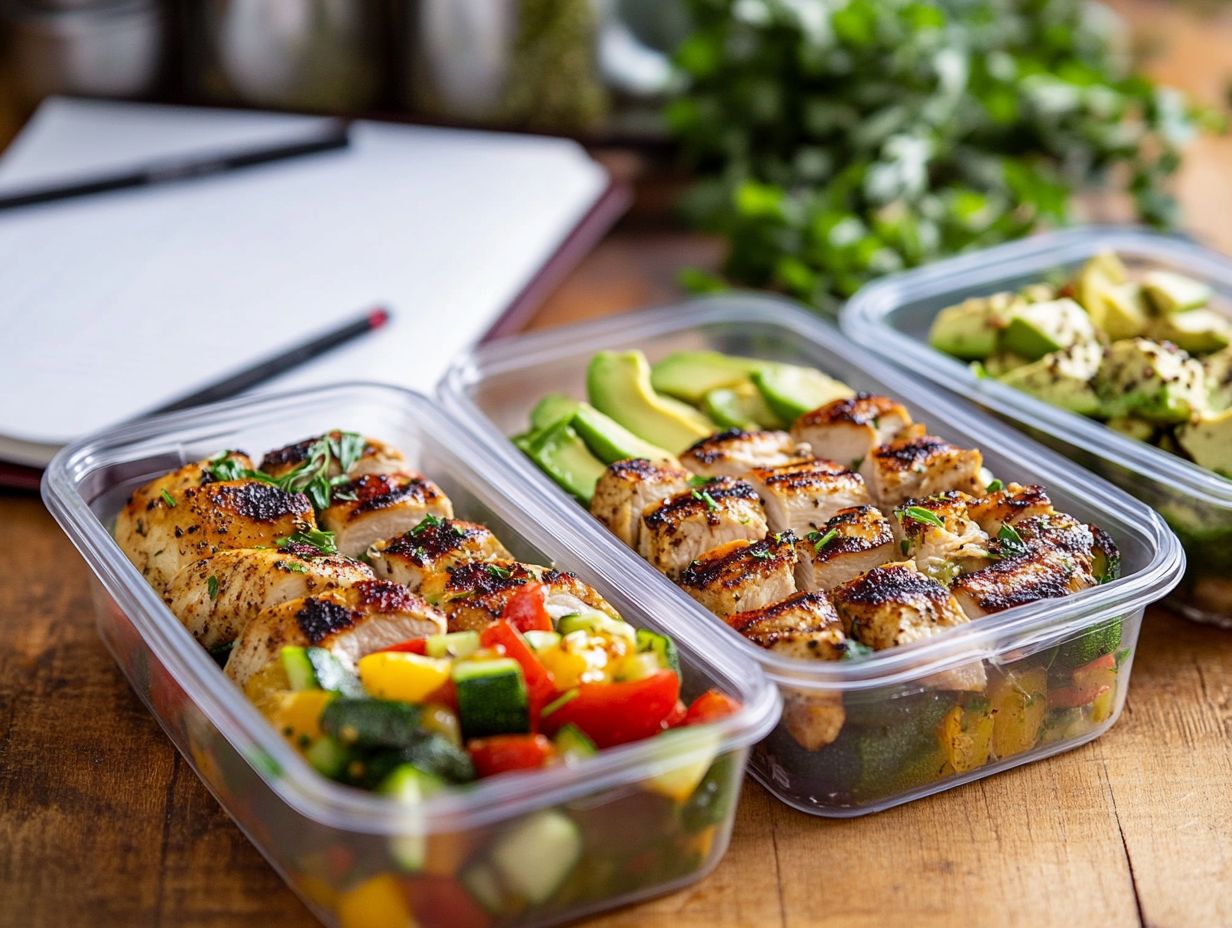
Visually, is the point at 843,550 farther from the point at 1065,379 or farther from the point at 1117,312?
the point at 1117,312

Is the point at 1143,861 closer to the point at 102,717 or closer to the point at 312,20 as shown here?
the point at 102,717

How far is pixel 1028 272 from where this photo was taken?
347 centimetres

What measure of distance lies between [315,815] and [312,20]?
3123 millimetres

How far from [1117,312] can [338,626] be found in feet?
6.23

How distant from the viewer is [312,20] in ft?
14.0

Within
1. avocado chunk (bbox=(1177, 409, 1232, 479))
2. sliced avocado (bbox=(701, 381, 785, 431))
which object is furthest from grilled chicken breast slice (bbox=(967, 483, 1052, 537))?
sliced avocado (bbox=(701, 381, 785, 431))

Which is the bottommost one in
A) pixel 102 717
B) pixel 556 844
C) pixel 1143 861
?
pixel 102 717

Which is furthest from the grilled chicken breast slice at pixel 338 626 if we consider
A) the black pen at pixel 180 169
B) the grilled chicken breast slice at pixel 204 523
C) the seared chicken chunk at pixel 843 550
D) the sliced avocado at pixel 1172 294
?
the black pen at pixel 180 169

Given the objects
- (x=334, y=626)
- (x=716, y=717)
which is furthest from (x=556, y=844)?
(x=334, y=626)

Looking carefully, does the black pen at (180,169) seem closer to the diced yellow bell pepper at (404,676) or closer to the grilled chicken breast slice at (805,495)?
the grilled chicken breast slice at (805,495)

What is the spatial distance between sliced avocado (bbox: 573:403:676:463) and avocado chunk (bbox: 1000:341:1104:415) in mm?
729

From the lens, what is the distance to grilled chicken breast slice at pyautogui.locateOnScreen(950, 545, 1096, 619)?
84.7 inches

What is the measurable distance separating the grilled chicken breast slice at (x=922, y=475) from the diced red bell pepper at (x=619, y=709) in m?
0.77

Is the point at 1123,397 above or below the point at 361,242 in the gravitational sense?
above
